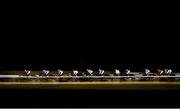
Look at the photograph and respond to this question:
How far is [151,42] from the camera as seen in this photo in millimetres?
2023

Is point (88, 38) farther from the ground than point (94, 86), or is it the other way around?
point (88, 38)

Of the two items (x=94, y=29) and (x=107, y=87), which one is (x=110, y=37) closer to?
(x=94, y=29)

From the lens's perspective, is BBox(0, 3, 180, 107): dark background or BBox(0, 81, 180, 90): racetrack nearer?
BBox(0, 81, 180, 90): racetrack

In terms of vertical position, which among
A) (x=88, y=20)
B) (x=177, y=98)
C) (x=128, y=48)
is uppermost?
(x=88, y=20)

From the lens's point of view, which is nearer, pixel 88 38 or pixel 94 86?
pixel 94 86

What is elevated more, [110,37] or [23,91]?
[110,37]

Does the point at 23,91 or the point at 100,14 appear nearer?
the point at 23,91

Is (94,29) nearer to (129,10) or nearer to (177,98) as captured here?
(129,10)

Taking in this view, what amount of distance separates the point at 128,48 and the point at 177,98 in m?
0.42

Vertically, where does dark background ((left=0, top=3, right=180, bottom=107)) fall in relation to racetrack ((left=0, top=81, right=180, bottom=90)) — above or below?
above

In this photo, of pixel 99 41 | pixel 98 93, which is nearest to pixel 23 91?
pixel 98 93

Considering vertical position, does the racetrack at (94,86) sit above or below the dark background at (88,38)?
below

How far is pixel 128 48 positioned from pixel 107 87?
0.35 meters

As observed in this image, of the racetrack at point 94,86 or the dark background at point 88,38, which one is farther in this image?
the dark background at point 88,38
